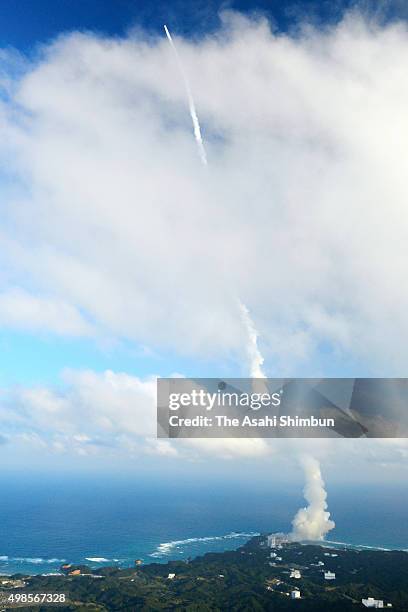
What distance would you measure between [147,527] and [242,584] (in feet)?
218

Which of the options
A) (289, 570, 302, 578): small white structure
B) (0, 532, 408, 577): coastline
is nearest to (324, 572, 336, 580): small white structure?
(289, 570, 302, 578): small white structure

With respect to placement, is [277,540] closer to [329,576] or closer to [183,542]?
[329,576]

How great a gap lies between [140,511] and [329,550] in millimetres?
92034

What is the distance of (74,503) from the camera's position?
175750 millimetres

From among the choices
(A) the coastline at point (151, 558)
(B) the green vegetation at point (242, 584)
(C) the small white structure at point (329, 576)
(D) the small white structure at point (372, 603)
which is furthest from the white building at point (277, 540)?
(D) the small white structure at point (372, 603)

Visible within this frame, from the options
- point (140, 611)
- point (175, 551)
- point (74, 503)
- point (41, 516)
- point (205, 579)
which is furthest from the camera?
point (74, 503)

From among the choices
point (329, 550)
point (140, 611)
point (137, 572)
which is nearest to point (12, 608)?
point (140, 611)

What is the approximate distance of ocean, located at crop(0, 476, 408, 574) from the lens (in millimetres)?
86875

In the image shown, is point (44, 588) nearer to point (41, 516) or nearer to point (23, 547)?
point (23, 547)

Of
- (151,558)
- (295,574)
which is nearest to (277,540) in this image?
(295,574)

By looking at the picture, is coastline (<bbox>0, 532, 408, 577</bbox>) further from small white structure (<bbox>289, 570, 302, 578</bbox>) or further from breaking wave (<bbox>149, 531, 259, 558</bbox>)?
small white structure (<bbox>289, 570, 302, 578</bbox>)

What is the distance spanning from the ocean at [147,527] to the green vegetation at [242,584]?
1353cm

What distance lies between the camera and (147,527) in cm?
12106

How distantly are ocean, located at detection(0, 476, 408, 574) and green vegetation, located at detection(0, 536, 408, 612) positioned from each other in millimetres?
13529
